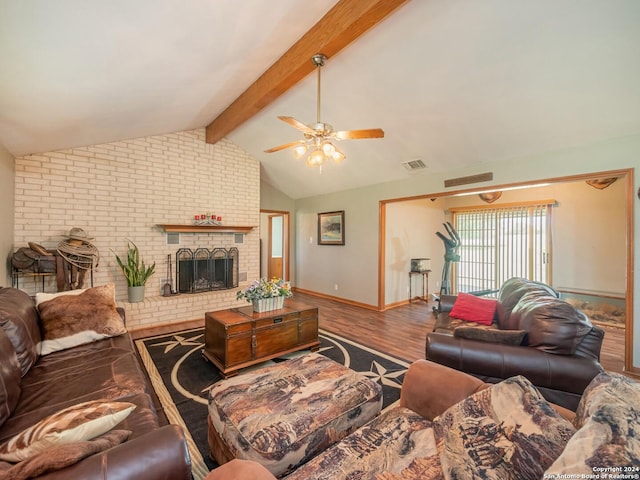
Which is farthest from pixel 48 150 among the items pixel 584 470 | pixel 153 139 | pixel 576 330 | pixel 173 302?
pixel 576 330

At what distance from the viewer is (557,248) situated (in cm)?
510

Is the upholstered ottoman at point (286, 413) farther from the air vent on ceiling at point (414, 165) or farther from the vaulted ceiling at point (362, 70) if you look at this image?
the air vent on ceiling at point (414, 165)

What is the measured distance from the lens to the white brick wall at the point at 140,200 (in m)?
3.79

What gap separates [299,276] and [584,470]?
678 centimetres

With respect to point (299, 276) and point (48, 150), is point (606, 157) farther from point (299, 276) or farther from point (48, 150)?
point (48, 150)

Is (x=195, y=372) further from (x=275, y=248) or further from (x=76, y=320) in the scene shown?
(x=275, y=248)

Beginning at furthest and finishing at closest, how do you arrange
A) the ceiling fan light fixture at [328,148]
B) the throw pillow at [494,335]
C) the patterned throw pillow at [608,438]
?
the ceiling fan light fixture at [328,148] < the throw pillow at [494,335] < the patterned throw pillow at [608,438]

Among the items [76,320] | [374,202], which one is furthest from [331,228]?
[76,320]

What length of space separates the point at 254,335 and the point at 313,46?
9.11 feet

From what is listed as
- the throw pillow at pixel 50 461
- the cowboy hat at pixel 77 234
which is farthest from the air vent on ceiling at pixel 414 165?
the cowboy hat at pixel 77 234

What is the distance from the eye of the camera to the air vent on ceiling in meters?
4.32

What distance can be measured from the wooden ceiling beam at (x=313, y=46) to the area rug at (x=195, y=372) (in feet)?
9.78

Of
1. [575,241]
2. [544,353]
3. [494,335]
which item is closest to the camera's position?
[544,353]

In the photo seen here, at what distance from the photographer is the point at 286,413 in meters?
1.52
